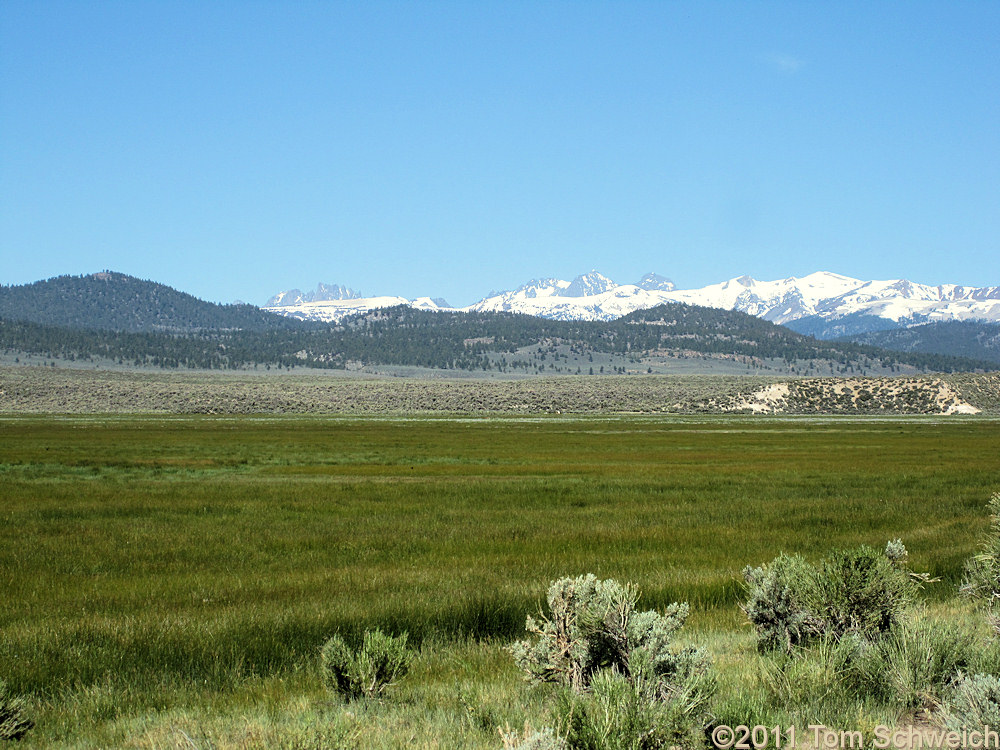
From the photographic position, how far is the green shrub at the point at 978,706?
5.43 m

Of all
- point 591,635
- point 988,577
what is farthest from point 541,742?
point 988,577

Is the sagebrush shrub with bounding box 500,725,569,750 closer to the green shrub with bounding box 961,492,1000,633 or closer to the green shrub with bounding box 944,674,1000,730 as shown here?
the green shrub with bounding box 944,674,1000,730

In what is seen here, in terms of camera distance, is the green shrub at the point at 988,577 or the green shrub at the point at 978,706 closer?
the green shrub at the point at 978,706

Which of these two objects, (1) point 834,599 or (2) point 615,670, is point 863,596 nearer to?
(1) point 834,599

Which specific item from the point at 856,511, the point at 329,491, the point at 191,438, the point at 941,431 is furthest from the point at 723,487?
the point at 941,431

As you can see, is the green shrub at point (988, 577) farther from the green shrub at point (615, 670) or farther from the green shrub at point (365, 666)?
the green shrub at point (365, 666)

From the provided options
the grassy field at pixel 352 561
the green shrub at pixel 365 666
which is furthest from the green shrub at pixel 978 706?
the green shrub at pixel 365 666

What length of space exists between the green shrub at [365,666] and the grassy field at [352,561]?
0.22 m

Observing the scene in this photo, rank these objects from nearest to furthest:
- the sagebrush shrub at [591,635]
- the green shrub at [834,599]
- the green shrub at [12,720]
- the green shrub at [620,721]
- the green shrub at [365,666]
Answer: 1. the green shrub at [620,721]
2. the green shrub at [12,720]
3. the sagebrush shrub at [591,635]
4. the green shrub at [365,666]
5. the green shrub at [834,599]

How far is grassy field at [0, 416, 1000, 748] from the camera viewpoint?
742 centimetres

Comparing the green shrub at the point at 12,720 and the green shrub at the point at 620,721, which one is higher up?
the green shrub at the point at 620,721

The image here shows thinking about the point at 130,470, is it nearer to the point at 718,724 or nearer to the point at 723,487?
the point at 723,487

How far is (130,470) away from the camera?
33.0 meters

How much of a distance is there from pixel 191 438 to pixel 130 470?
22.9 metres
